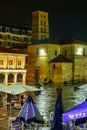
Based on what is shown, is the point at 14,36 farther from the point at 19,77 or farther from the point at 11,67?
the point at 11,67

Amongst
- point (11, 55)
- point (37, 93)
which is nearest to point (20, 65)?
point (11, 55)

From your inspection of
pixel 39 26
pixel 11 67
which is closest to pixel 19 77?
pixel 11 67

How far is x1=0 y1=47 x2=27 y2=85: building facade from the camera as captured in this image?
65.1 meters

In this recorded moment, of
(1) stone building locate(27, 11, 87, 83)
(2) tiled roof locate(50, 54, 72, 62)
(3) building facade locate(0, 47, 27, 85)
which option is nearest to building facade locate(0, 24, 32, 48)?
(1) stone building locate(27, 11, 87, 83)

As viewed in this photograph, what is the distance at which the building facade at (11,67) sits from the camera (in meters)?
65.1

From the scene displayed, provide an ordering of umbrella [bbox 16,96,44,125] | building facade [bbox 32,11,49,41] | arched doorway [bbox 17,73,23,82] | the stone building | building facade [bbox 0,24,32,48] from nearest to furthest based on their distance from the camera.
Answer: umbrella [bbox 16,96,44,125] < arched doorway [bbox 17,73,23,82] < the stone building < building facade [bbox 32,11,49,41] < building facade [bbox 0,24,32,48]

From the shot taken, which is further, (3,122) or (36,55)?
(36,55)

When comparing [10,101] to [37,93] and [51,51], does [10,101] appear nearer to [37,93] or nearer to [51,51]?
[37,93]

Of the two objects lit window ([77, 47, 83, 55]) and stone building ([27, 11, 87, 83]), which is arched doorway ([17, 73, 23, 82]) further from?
lit window ([77, 47, 83, 55])

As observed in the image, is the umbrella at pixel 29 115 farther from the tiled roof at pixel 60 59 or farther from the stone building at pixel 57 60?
the tiled roof at pixel 60 59

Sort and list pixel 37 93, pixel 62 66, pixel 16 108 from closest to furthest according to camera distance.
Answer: pixel 16 108, pixel 37 93, pixel 62 66

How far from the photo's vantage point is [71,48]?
80312 mm

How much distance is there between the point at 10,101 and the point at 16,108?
270 cm

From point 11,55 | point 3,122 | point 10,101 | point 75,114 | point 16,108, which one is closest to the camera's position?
point 75,114
